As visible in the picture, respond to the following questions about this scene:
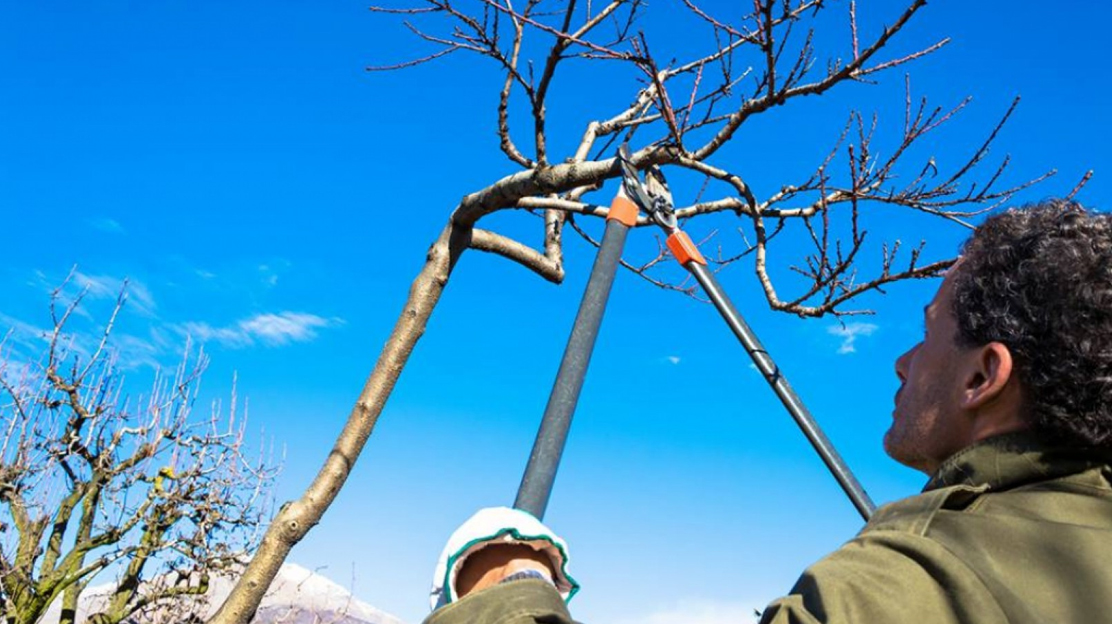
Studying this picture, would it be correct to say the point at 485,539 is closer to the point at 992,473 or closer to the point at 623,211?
the point at 992,473

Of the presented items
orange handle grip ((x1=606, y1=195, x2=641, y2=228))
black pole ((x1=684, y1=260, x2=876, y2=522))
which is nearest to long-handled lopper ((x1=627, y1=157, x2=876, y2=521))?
black pole ((x1=684, y1=260, x2=876, y2=522))

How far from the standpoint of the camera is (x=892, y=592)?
106 cm

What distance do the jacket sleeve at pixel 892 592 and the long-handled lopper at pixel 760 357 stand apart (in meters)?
1.75

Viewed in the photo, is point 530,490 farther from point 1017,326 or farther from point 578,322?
point 1017,326

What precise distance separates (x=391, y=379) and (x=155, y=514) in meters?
9.58

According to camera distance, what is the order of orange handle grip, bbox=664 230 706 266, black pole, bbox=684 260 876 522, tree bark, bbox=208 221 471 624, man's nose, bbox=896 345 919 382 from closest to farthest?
man's nose, bbox=896 345 919 382 < black pole, bbox=684 260 876 522 < orange handle grip, bbox=664 230 706 266 < tree bark, bbox=208 221 471 624

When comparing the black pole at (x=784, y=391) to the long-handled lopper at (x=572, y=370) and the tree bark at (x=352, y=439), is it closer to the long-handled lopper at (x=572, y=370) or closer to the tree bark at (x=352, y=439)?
the long-handled lopper at (x=572, y=370)

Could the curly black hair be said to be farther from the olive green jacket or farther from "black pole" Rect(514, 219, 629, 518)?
"black pole" Rect(514, 219, 629, 518)

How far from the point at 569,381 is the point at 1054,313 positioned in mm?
1034

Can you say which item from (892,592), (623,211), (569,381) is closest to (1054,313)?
(892,592)

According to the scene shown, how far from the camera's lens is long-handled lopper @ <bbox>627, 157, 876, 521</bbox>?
2816mm

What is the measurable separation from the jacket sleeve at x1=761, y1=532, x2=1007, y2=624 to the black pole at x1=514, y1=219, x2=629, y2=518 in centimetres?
77

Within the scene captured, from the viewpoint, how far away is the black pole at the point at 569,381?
1825mm

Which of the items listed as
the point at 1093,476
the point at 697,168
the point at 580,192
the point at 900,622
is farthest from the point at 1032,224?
the point at 580,192
